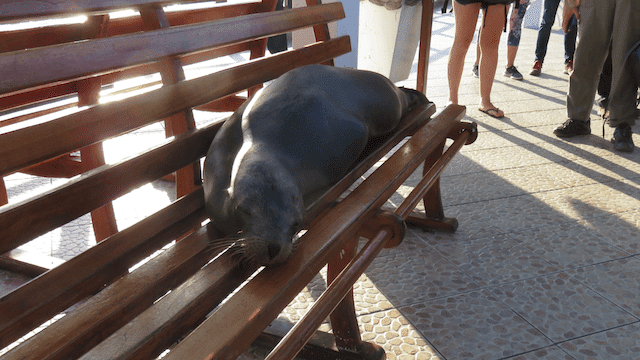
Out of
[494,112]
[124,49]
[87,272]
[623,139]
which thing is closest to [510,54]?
[494,112]

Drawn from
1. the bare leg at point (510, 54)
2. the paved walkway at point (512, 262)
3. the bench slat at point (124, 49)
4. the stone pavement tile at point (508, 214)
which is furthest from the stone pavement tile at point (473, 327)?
the bare leg at point (510, 54)

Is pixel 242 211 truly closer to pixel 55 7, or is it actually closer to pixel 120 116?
pixel 120 116

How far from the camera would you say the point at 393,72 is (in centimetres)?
516

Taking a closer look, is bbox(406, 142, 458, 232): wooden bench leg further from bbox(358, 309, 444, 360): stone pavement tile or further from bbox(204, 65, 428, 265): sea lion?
bbox(358, 309, 444, 360): stone pavement tile

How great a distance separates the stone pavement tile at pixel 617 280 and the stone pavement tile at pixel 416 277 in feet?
1.77

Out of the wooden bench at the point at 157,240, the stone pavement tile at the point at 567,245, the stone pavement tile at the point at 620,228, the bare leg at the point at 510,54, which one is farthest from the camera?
the bare leg at the point at 510,54

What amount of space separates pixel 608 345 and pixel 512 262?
0.63 m

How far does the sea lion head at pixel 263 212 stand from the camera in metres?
1.43

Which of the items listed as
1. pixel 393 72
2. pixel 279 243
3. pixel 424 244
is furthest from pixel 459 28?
pixel 279 243

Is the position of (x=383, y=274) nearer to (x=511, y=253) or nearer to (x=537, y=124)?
(x=511, y=253)

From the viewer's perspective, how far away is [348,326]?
186cm

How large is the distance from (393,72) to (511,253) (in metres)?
2.91

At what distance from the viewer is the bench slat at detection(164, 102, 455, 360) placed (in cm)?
109

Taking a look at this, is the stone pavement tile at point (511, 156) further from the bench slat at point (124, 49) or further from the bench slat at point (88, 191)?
the bench slat at point (88, 191)
